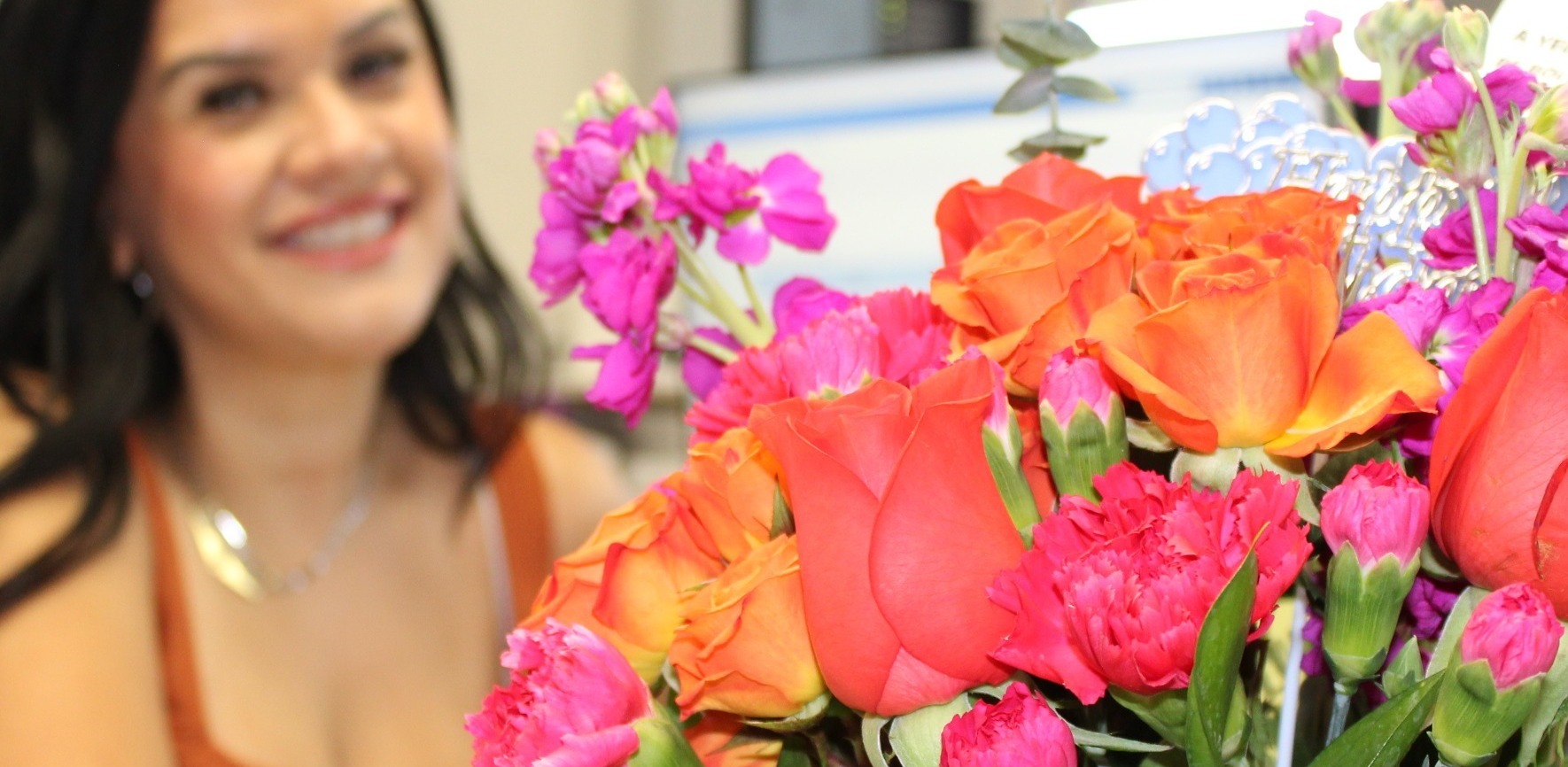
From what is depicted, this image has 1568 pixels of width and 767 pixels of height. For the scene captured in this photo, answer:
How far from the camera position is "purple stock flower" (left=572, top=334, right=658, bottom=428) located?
30cm

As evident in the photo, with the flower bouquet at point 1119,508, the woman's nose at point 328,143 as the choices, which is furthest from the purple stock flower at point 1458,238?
the woman's nose at point 328,143

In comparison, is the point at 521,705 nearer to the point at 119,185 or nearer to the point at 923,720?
the point at 923,720

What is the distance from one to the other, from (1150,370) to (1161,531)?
0.11ft

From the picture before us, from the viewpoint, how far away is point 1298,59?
0.32 meters

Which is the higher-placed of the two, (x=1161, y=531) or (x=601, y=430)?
(x=1161, y=531)

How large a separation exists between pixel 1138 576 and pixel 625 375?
148mm

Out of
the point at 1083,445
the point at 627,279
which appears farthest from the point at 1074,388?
the point at 627,279

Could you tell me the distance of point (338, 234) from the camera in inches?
35.2

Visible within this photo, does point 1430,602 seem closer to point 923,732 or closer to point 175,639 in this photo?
point 923,732

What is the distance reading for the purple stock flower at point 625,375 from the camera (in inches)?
11.7

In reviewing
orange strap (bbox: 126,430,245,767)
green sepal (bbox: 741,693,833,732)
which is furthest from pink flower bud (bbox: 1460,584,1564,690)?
orange strap (bbox: 126,430,245,767)

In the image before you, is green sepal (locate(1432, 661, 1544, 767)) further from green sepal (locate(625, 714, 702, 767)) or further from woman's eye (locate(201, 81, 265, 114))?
woman's eye (locate(201, 81, 265, 114))

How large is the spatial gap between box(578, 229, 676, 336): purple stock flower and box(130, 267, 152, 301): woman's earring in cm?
79

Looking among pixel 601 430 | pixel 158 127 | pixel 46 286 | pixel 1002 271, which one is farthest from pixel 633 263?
pixel 601 430
